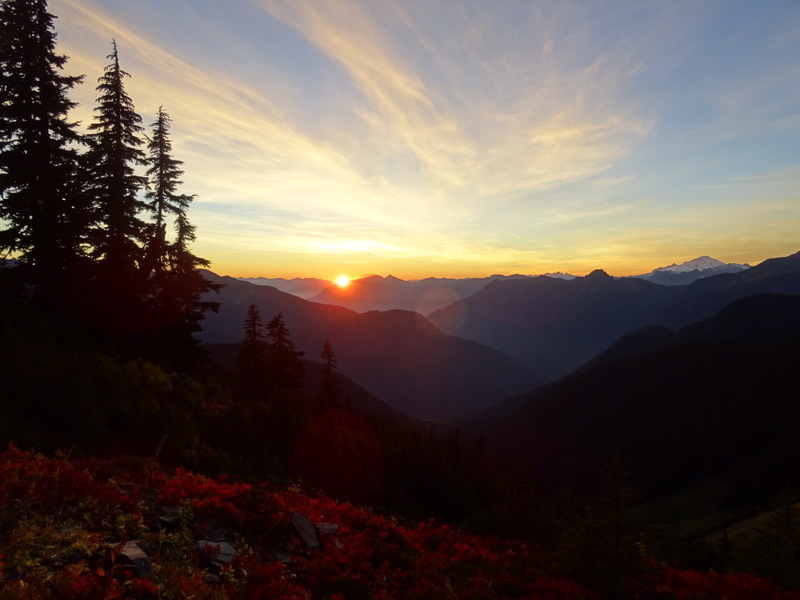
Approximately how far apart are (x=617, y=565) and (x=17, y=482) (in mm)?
11152

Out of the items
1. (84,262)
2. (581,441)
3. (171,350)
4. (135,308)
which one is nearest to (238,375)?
(171,350)

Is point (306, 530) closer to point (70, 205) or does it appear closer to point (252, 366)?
point (70, 205)

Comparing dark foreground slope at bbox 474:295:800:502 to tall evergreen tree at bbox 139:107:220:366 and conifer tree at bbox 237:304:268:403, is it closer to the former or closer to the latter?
conifer tree at bbox 237:304:268:403

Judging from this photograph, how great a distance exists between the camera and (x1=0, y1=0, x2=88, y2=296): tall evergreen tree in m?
18.2

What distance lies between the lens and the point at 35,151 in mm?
18672

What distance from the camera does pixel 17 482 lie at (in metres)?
7.17

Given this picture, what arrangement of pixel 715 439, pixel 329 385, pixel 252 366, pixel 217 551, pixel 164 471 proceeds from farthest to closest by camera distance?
pixel 715 439, pixel 329 385, pixel 252 366, pixel 164 471, pixel 217 551

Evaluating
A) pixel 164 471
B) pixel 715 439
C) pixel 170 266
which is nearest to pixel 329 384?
pixel 170 266

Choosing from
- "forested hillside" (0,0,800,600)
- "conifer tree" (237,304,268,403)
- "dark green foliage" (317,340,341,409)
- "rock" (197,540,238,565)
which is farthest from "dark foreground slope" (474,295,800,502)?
"rock" (197,540,238,565)

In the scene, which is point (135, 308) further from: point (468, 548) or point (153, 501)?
point (468, 548)

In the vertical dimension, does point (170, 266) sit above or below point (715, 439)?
above

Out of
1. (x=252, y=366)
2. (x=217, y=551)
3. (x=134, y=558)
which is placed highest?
(x=134, y=558)

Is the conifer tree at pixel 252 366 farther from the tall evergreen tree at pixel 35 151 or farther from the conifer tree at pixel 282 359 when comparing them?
the tall evergreen tree at pixel 35 151

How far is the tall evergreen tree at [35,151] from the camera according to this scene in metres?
18.2
